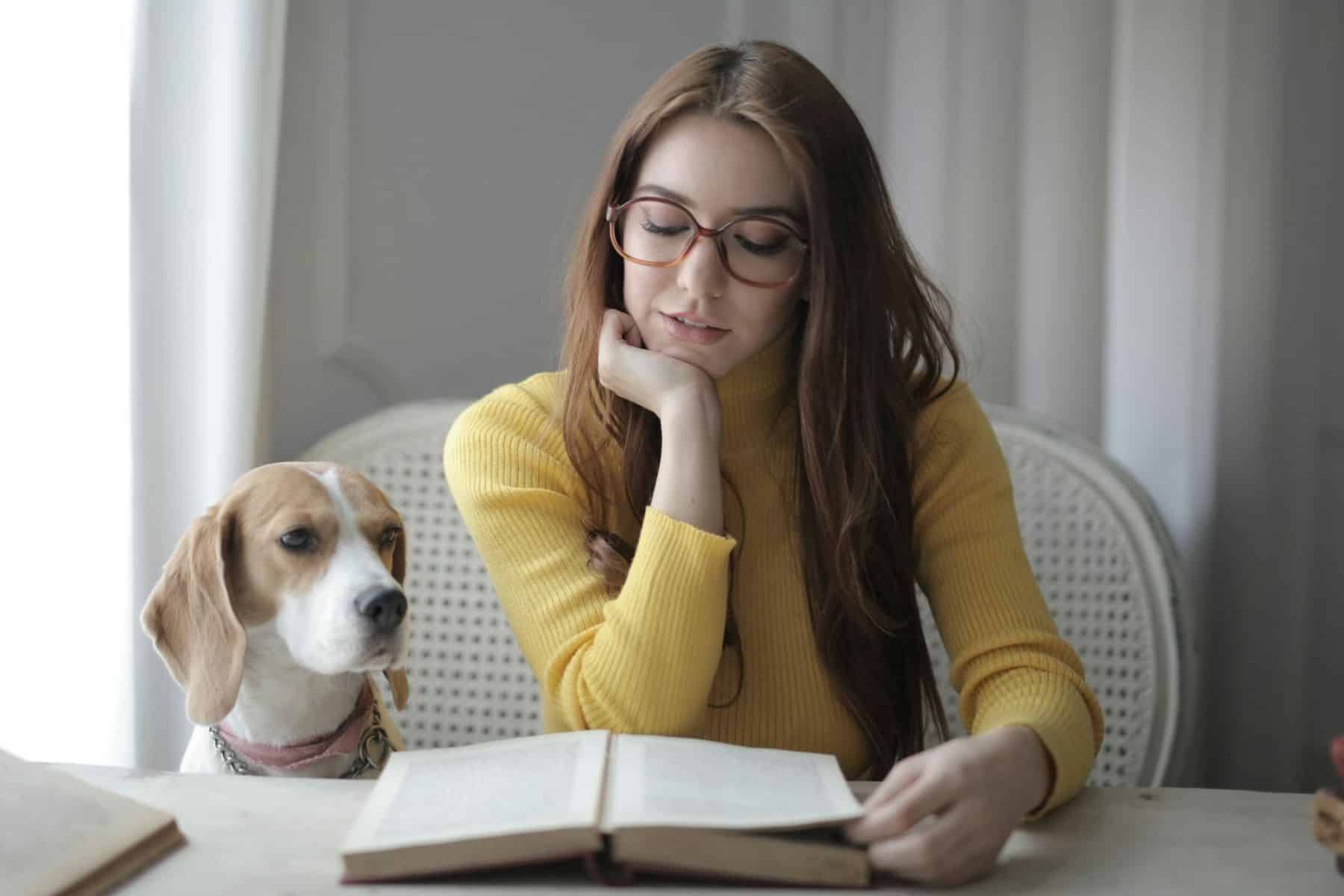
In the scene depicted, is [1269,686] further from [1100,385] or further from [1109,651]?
[1100,385]

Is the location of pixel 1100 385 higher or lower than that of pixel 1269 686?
higher

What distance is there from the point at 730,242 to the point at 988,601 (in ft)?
1.30

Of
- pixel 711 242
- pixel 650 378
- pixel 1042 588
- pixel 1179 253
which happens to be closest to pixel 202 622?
pixel 650 378

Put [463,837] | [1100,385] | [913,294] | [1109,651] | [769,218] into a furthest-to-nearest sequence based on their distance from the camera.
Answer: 1. [1100,385]
2. [1109,651]
3. [913,294]
4. [769,218]
5. [463,837]

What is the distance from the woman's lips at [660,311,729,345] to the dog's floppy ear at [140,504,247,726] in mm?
429

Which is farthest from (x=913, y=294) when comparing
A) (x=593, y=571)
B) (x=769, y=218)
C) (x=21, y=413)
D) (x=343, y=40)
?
(x=343, y=40)

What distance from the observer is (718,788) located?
0.81 m

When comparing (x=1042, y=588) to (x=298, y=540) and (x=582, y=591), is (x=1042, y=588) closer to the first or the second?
(x=582, y=591)

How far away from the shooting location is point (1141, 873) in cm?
80

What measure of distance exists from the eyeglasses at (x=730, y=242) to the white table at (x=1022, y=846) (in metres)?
0.46

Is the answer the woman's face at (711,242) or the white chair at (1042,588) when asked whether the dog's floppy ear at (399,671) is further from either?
the white chair at (1042,588)

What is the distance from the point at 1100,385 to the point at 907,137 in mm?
460

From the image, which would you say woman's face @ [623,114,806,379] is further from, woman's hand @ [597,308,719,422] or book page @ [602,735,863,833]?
book page @ [602,735,863,833]

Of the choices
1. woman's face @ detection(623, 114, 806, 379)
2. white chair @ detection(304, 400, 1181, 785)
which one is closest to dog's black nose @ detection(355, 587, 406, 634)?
woman's face @ detection(623, 114, 806, 379)
